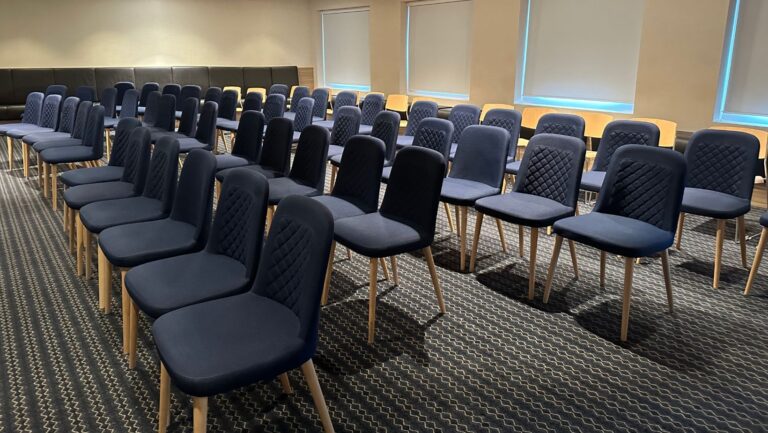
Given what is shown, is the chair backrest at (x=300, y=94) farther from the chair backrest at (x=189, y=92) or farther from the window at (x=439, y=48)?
the window at (x=439, y=48)

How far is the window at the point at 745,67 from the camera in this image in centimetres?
540

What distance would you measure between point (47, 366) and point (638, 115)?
239 inches

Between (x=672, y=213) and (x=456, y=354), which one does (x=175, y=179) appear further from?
(x=672, y=213)

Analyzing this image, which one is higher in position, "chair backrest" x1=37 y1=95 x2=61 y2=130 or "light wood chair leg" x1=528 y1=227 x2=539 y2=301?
"chair backrest" x1=37 y1=95 x2=61 y2=130

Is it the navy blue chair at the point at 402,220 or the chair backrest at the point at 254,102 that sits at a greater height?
the chair backrest at the point at 254,102

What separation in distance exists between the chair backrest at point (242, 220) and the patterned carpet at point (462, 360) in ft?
2.05

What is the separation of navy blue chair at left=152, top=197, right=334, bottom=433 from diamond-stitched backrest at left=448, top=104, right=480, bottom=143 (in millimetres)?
3614

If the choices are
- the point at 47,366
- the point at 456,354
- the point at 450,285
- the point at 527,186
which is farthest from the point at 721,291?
the point at 47,366

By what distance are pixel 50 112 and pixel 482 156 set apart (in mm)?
5678

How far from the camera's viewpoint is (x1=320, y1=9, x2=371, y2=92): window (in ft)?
36.1

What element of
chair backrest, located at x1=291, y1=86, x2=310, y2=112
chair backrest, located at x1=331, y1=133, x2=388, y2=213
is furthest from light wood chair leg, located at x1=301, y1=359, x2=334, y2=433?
chair backrest, located at x1=291, y1=86, x2=310, y2=112

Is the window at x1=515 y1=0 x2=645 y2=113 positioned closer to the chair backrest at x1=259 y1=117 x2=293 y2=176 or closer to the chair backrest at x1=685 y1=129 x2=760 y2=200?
the chair backrest at x1=685 y1=129 x2=760 y2=200

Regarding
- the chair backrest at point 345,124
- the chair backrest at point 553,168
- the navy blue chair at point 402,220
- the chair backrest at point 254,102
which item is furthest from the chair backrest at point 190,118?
the chair backrest at point 553,168

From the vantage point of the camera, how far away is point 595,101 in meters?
6.94
